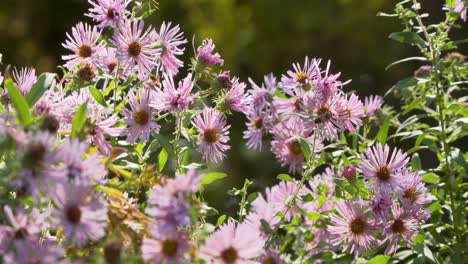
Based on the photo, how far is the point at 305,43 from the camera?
438 centimetres

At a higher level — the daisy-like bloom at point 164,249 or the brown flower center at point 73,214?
the brown flower center at point 73,214

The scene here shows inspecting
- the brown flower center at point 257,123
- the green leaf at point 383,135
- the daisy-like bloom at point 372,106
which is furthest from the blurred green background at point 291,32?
the brown flower center at point 257,123

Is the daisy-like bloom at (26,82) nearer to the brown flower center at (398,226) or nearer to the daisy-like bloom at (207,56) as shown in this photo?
the daisy-like bloom at (207,56)

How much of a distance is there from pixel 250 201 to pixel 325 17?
3.31 m

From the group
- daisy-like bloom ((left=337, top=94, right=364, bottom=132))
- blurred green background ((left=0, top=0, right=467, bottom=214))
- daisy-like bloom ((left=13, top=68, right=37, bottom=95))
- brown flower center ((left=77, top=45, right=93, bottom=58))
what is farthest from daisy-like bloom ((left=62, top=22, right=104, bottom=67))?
blurred green background ((left=0, top=0, right=467, bottom=214))

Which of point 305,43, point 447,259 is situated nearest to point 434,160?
point 447,259

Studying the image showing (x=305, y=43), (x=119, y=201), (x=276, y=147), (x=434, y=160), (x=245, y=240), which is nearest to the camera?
(x=245, y=240)

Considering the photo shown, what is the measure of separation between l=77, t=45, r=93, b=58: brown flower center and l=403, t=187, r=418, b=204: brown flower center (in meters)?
0.48

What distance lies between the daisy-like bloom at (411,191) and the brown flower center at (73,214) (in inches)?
19.2

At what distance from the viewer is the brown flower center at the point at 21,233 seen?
2.74 feet

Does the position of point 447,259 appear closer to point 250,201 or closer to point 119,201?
point 250,201

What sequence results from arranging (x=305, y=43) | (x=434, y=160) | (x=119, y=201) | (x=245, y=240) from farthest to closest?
(x=305, y=43)
(x=434, y=160)
(x=119, y=201)
(x=245, y=240)

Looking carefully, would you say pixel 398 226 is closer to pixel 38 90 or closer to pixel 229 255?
pixel 229 255

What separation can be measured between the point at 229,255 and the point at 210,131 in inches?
14.1
